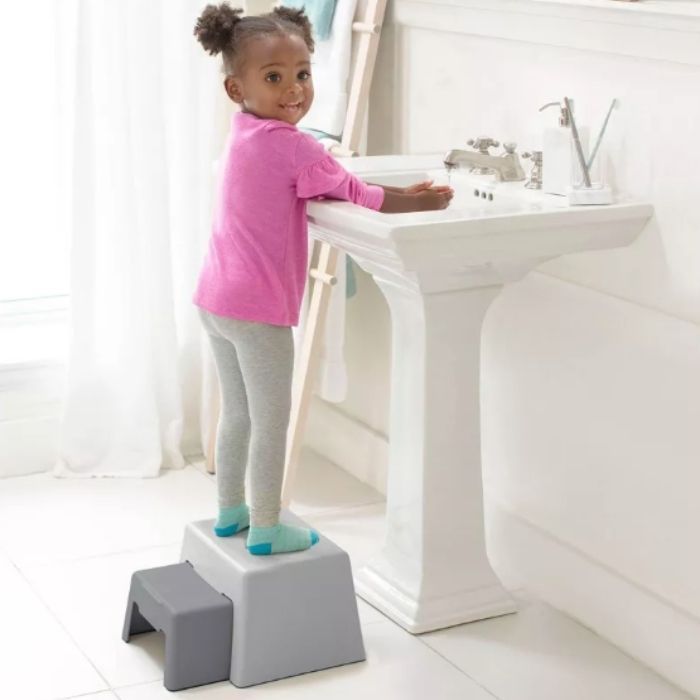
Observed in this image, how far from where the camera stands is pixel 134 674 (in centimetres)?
282

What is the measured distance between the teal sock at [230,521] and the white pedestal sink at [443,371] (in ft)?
1.11

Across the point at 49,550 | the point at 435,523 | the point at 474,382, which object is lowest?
the point at 49,550

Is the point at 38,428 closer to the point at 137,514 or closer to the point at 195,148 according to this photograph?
the point at 137,514

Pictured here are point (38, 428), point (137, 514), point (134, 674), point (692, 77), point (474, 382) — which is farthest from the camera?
point (38, 428)

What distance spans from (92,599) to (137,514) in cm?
51

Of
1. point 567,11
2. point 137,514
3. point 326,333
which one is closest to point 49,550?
point 137,514

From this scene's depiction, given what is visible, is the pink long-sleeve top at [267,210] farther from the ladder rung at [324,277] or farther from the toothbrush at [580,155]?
Result: the ladder rung at [324,277]

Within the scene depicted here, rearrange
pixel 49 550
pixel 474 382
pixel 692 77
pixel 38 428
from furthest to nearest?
pixel 38 428 < pixel 49 550 < pixel 474 382 < pixel 692 77

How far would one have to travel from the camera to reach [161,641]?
2959 millimetres

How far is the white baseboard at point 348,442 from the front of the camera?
383 centimetres

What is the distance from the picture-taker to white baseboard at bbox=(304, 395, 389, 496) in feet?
12.6

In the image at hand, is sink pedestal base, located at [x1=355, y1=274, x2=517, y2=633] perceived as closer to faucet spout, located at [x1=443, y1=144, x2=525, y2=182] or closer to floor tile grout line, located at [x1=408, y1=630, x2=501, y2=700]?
floor tile grout line, located at [x1=408, y1=630, x2=501, y2=700]

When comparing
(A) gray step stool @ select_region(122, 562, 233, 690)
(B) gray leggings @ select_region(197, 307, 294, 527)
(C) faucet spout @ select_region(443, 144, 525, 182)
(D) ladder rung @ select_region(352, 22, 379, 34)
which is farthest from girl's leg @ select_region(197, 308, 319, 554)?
(D) ladder rung @ select_region(352, 22, 379, 34)

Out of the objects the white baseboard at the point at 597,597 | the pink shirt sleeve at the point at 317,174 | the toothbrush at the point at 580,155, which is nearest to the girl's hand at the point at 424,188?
the pink shirt sleeve at the point at 317,174
